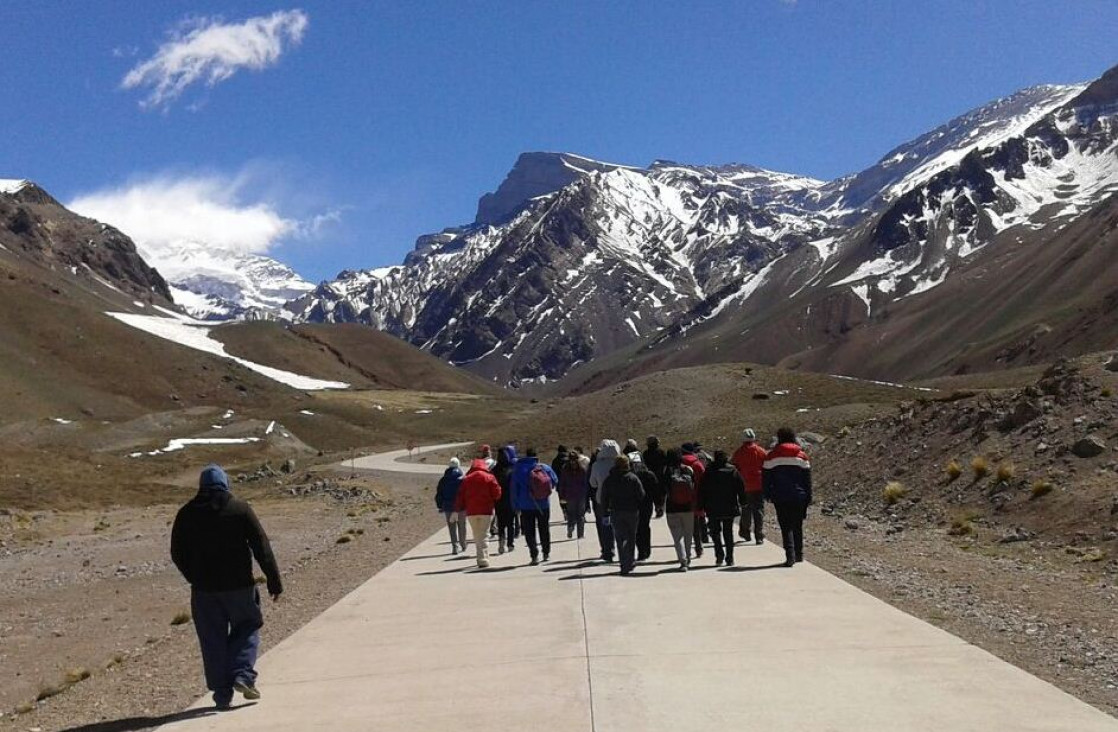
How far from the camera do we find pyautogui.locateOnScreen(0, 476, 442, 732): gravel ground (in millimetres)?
11836

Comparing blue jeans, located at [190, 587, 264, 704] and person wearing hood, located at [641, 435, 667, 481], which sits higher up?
person wearing hood, located at [641, 435, 667, 481]

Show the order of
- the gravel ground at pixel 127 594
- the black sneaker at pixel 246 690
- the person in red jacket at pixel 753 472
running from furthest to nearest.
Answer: the person in red jacket at pixel 753 472
the gravel ground at pixel 127 594
the black sneaker at pixel 246 690

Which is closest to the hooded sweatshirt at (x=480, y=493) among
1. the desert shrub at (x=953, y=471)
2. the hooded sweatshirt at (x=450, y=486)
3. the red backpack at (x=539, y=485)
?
the red backpack at (x=539, y=485)

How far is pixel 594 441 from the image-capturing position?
3049 inches

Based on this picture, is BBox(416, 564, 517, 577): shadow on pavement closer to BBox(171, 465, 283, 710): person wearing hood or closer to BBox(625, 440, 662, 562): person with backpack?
BBox(625, 440, 662, 562): person with backpack

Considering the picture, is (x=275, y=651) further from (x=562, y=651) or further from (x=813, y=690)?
Answer: (x=813, y=690)

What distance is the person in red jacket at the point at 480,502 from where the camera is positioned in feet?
64.1

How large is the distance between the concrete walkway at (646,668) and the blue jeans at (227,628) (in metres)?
0.46

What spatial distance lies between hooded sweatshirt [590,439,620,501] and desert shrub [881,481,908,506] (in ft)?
32.6

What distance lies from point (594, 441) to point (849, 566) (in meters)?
59.5

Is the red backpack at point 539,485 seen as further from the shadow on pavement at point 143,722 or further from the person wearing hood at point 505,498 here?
the shadow on pavement at point 143,722

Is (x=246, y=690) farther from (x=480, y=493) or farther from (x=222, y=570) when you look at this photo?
(x=480, y=493)

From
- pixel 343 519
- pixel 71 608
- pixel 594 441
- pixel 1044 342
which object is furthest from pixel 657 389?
pixel 1044 342

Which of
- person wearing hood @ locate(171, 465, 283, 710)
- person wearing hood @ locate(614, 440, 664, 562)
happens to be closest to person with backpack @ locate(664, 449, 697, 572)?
person wearing hood @ locate(614, 440, 664, 562)
